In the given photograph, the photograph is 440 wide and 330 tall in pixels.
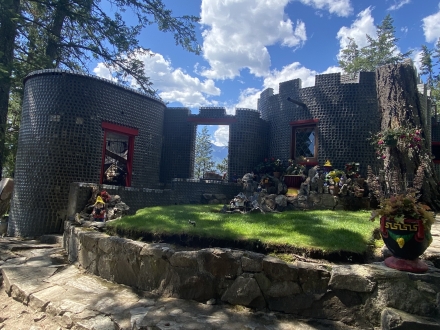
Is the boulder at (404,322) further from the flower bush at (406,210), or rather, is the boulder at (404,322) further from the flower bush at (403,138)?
the flower bush at (403,138)

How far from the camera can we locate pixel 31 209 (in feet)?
27.4

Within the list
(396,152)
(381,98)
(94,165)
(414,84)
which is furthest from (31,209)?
(414,84)

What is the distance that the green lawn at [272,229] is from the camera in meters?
3.71

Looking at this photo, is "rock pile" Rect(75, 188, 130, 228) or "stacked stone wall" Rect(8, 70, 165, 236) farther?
"stacked stone wall" Rect(8, 70, 165, 236)

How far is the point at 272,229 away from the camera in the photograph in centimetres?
442

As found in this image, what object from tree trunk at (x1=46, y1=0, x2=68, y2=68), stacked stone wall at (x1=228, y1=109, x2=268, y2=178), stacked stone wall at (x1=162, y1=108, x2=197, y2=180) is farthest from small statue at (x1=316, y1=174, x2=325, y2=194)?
tree trunk at (x1=46, y1=0, x2=68, y2=68)

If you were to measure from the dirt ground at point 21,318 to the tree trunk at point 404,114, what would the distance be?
322 inches

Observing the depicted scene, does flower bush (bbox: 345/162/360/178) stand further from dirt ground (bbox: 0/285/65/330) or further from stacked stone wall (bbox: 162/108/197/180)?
dirt ground (bbox: 0/285/65/330)

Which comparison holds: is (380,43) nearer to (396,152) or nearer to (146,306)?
(396,152)

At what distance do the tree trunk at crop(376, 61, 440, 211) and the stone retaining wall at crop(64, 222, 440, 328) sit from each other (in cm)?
574

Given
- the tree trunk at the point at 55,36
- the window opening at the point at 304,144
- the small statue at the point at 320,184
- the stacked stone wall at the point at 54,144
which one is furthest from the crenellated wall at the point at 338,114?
the tree trunk at the point at 55,36

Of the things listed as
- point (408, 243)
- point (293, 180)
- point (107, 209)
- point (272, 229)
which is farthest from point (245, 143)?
point (408, 243)

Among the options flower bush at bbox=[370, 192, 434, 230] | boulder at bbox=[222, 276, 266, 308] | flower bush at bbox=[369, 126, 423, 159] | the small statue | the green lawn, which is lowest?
boulder at bbox=[222, 276, 266, 308]

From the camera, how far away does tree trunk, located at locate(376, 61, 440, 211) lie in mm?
7791
